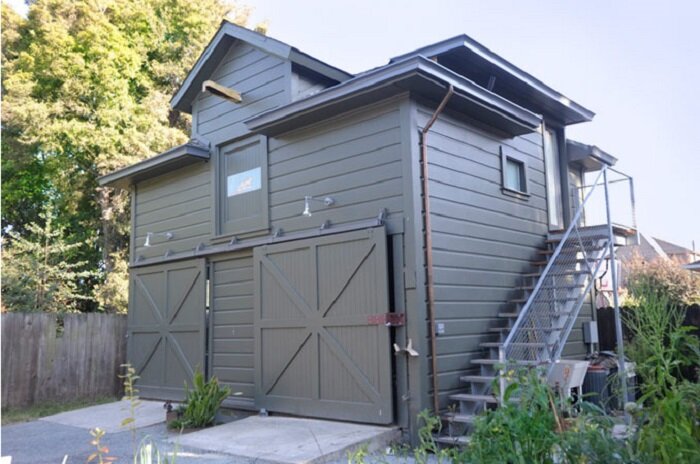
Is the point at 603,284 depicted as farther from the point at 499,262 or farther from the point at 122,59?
the point at 122,59

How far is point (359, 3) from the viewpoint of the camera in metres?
10.4

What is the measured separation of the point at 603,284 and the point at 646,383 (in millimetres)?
8450

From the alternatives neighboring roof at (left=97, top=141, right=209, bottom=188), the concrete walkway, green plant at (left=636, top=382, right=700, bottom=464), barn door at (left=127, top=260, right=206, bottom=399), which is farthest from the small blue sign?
green plant at (left=636, top=382, right=700, bottom=464)

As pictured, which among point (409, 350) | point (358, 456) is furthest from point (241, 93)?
point (358, 456)

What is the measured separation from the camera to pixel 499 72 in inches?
322

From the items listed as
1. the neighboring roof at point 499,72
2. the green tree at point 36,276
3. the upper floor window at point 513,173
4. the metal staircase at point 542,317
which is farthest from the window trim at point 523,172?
the green tree at point 36,276

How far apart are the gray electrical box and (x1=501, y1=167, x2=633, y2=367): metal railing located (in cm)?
111

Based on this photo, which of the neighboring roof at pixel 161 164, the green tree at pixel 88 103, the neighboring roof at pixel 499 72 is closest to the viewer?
the neighboring roof at pixel 499 72

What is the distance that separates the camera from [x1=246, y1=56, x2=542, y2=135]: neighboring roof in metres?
5.98

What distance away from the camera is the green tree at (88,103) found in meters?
15.4

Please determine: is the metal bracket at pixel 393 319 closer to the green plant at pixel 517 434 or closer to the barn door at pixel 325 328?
the barn door at pixel 325 328

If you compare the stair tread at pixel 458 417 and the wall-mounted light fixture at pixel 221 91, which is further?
the wall-mounted light fixture at pixel 221 91

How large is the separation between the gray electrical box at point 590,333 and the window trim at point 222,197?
4.99 m

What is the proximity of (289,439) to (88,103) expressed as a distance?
13.2 meters
